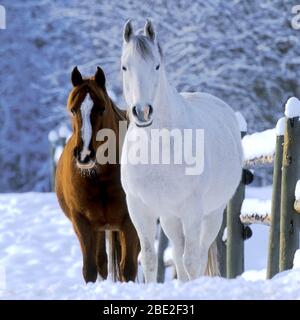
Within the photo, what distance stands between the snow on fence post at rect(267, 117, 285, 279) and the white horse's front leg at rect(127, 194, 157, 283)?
179 cm

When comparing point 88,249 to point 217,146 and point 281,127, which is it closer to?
point 217,146

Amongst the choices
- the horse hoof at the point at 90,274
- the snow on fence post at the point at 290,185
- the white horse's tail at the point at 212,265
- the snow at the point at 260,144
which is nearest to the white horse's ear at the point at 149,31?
the horse hoof at the point at 90,274

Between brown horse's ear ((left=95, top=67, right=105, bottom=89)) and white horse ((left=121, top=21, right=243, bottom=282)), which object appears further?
brown horse's ear ((left=95, top=67, right=105, bottom=89))

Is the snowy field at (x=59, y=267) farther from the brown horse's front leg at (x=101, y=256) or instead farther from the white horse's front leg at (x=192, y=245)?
the white horse's front leg at (x=192, y=245)

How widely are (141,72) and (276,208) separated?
7.76ft

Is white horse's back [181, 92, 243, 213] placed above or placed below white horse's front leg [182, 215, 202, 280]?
above

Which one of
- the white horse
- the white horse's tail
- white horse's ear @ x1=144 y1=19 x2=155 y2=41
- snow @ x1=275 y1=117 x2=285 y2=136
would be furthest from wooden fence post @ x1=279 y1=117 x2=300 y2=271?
white horse's ear @ x1=144 y1=19 x2=155 y2=41

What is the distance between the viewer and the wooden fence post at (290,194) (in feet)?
19.4

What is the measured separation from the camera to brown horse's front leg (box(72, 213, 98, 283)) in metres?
5.33

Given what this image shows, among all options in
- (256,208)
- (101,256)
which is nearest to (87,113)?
(101,256)

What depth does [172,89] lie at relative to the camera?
4719mm

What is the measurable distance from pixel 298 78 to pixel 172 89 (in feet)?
46.7

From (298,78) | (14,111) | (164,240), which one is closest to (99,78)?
(164,240)

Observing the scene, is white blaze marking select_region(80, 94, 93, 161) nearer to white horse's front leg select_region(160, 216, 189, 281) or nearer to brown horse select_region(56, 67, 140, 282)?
brown horse select_region(56, 67, 140, 282)
